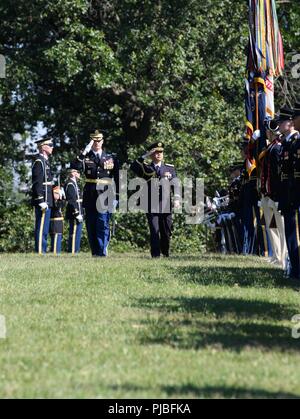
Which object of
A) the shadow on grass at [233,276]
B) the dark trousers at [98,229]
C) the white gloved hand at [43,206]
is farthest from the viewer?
the white gloved hand at [43,206]

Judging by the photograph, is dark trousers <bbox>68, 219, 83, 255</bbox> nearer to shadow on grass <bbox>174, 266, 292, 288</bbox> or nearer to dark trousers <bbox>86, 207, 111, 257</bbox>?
dark trousers <bbox>86, 207, 111, 257</bbox>

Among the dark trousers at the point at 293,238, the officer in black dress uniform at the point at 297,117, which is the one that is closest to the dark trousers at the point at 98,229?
the dark trousers at the point at 293,238

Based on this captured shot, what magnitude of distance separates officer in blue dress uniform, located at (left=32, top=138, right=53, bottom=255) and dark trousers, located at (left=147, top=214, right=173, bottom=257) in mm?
2667

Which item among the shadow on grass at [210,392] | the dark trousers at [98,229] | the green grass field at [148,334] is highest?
the dark trousers at [98,229]

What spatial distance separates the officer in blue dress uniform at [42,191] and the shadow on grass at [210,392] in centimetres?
1345

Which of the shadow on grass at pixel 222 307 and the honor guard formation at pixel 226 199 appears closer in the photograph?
the shadow on grass at pixel 222 307

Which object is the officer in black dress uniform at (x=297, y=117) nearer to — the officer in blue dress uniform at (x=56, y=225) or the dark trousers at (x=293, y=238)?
the dark trousers at (x=293, y=238)

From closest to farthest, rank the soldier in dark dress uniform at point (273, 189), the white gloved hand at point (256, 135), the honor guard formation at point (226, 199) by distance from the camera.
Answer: the honor guard formation at point (226, 199), the soldier in dark dress uniform at point (273, 189), the white gloved hand at point (256, 135)

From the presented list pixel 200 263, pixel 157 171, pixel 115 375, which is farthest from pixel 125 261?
pixel 115 375

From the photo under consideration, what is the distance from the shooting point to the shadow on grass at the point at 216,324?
7.97m

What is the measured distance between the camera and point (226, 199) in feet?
80.1

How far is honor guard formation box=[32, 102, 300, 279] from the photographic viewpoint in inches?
498

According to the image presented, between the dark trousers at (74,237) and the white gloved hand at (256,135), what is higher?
the white gloved hand at (256,135)

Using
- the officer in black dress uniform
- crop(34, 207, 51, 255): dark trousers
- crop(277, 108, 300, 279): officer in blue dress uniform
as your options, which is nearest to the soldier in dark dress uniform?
crop(277, 108, 300, 279): officer in blue dress uniform
